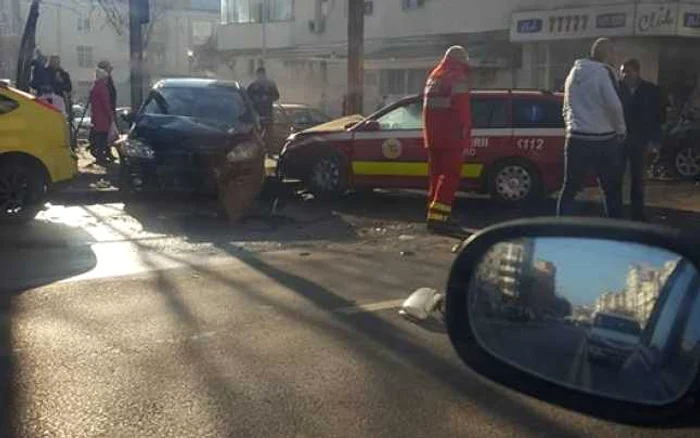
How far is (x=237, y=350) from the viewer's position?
17.8 ft

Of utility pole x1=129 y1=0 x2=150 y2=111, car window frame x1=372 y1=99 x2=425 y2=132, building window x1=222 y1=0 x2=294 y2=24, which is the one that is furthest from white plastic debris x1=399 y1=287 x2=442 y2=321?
building window x1=222 y1=0 x2=294 y2=24

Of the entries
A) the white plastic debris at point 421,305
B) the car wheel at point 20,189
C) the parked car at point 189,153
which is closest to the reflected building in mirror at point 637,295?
the white plastic debris at point 421,305

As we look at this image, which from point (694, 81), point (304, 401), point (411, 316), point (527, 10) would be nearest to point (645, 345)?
point (304, 401)

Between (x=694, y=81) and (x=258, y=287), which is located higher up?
(x=694, y=81)

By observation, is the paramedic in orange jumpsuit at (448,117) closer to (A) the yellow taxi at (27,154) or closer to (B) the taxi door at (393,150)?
(B) the taxi door at (393,150)

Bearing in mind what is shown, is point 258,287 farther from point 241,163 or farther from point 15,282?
point 241,163

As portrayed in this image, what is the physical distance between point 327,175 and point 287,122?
9245 mm

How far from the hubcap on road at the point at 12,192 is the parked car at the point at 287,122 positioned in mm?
7847

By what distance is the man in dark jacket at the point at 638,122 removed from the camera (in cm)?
1016

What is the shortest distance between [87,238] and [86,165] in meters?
6.29

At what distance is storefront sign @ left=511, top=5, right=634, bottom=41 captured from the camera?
2645 cm

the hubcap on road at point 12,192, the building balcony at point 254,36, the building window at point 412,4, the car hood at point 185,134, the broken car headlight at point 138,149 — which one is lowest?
the hubcap on road at point 12,192

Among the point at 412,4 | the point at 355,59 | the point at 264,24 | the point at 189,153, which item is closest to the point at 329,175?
the point at 189,153

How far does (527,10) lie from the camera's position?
98.2 ft
